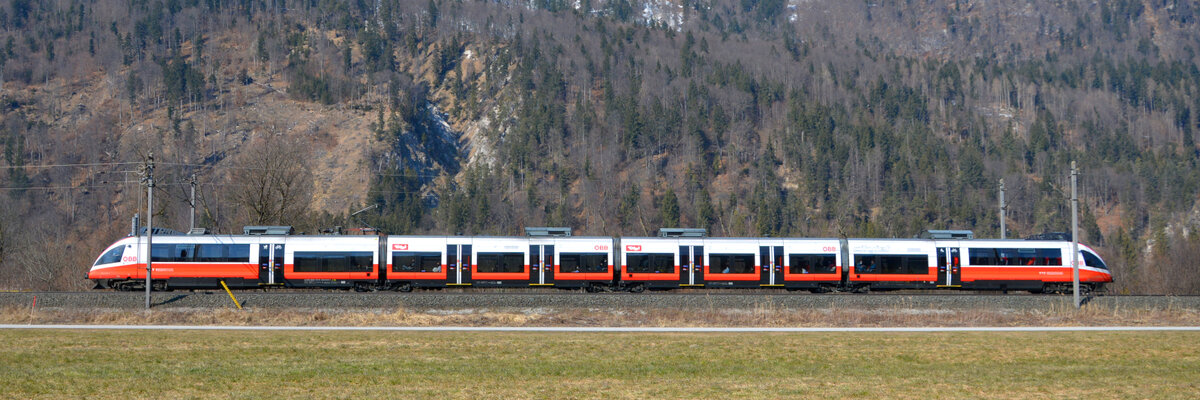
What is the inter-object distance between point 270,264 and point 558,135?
11749 centimetres

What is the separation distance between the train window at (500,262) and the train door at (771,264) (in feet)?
37.0

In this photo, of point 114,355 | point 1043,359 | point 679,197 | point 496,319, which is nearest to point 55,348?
point 114,355

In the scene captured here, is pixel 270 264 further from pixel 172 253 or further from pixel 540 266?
pixel 540 266

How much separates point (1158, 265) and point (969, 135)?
86.4m

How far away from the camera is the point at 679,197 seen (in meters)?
141

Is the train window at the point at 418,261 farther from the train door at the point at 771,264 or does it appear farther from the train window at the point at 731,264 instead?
the train door at the point at 771,264

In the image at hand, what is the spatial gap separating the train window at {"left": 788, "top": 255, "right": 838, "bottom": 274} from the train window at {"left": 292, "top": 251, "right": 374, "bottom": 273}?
777 inches

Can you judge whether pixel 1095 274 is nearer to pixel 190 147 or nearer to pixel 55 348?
pixel 55 348

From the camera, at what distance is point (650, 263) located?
148ft

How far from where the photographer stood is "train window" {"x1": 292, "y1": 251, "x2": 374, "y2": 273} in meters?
44.2

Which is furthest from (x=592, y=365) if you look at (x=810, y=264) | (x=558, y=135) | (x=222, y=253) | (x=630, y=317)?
(x=558, y=135)

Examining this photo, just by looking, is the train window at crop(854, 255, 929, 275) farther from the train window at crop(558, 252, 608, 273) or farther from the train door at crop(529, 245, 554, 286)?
the train door at crop(529, 245, 554, 286)

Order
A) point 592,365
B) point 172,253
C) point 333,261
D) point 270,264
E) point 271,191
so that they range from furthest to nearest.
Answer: point 271,191, point 333,261, point 270,264, point 172,253, point 592,365

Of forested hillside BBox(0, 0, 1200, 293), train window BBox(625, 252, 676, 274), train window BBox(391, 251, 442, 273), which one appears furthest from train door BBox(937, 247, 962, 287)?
forested hillside BBox(0, 0, 1200, 293)
